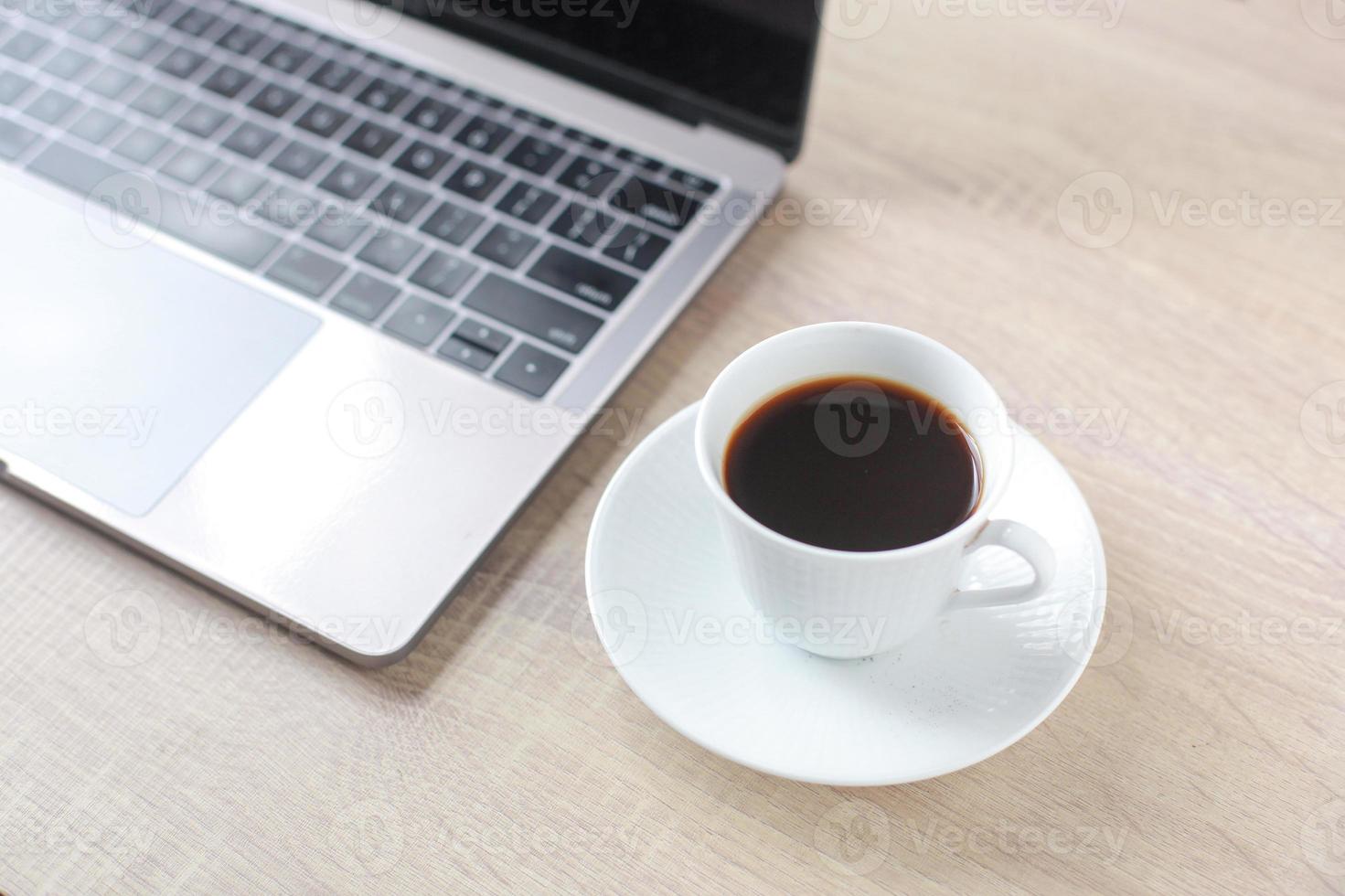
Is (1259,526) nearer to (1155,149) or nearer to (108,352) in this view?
(1155,149)

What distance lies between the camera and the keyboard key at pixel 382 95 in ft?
2.53

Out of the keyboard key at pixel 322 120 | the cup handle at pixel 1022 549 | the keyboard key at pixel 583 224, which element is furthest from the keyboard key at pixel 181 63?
the cup handle at pixel 1022 549

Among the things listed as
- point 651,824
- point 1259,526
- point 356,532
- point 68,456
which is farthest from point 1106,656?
point 68,456

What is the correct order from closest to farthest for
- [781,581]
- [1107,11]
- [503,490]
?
[781,581] → [503,490] → [1107,11]

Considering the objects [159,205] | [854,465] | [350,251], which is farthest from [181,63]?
[854,465]

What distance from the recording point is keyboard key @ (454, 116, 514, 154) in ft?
2.44

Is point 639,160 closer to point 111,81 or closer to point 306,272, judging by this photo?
point 306,272

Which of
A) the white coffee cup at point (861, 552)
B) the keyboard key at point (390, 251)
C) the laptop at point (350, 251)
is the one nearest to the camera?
the white coffee cup at point (861, 552)

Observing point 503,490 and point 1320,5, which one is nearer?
point 503,490

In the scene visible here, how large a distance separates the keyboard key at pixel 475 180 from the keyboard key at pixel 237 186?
13 centimetres

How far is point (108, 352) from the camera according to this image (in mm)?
648

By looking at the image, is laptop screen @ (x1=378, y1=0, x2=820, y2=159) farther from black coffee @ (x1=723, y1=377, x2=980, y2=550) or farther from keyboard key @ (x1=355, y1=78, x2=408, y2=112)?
black coffee @ (x1=723, y1=377, x2=980, y2=550)

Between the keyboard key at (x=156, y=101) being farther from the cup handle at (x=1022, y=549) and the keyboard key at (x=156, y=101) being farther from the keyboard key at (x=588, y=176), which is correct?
the cup handle at (x=1022, y=549)

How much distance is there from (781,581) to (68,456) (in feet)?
1.29
